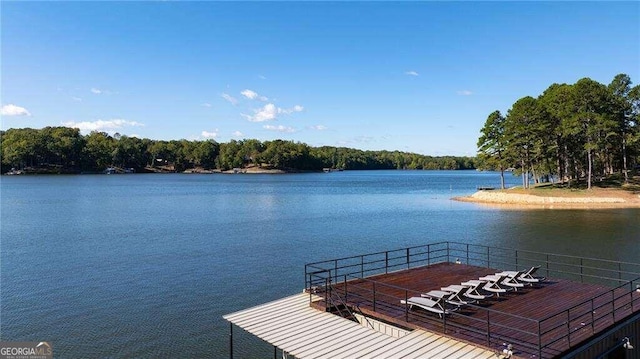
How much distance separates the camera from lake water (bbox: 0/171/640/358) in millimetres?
21125

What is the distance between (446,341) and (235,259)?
25.5m


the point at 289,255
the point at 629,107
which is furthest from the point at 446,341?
the point at 629,107

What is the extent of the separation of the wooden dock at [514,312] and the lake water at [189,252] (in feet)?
19.5

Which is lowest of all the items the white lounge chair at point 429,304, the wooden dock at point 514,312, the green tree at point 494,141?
the wooden dock at point 514,312

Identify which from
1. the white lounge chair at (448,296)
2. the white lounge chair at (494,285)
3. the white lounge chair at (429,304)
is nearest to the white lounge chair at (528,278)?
the white lounge chair at (494,285)

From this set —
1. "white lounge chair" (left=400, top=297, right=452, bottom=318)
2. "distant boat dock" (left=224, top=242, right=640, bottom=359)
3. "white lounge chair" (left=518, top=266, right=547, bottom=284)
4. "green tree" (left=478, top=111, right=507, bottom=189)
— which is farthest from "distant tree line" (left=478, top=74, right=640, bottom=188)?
"white lounge chair" (left=400, top=297, right=452, bottom=318)

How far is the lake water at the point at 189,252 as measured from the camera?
21125 mm

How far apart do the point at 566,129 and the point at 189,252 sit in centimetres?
6190

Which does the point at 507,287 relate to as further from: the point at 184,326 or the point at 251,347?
the point at 184,326

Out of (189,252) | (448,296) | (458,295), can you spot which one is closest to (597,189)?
(189,252)

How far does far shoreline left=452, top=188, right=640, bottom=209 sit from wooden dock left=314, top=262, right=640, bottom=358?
5580cm

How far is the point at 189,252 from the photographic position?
38.6 meters
